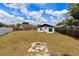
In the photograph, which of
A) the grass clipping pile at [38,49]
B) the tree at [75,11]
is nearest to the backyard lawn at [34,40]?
the grass clipping pile at [38,49]

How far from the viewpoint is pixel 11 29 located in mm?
1938

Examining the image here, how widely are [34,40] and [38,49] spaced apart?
0.09 meters

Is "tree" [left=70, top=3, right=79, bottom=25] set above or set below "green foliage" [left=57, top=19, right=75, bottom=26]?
above

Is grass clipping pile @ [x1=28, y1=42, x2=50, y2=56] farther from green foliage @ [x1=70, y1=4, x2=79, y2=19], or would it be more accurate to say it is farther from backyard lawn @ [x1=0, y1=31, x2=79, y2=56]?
green foliage @ [x1=70, y1=4, x2=79, y2=19]

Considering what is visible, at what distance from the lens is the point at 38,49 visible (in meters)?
1.91

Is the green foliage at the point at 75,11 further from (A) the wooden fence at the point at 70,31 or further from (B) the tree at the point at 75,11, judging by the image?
(A) the wooden fence at the point at 70,31

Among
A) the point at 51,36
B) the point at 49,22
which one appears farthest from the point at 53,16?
the point at 51,36

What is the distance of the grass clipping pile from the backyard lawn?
28 millimetres

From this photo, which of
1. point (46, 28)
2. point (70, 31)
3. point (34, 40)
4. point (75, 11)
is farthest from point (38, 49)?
point (75, 11)

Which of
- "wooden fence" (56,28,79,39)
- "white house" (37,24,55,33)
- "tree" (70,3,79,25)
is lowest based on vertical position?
"wooden fence" (56,28,79,39)

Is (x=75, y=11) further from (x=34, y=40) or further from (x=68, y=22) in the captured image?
(x=34, y=40)

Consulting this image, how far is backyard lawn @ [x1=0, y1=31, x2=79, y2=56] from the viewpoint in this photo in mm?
1902

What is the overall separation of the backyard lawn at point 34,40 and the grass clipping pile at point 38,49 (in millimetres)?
28

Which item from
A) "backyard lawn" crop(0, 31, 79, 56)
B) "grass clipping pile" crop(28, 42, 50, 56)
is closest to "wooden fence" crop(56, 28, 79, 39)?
"backyard lawn" crop(0, 31, 79, 56)
